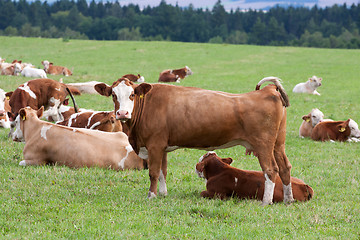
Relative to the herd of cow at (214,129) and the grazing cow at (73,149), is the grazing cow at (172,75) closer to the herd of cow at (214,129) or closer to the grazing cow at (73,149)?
the grazing cow at (73,149)

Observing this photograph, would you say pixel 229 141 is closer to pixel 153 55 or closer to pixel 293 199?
pixel 293 199

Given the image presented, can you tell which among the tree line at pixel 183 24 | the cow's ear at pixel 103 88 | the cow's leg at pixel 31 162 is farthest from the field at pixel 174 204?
the tree line at pixel 183 24

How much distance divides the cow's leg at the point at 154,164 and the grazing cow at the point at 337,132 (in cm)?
826

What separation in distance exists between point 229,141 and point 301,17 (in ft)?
480

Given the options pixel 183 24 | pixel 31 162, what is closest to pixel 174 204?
pixel 31 162

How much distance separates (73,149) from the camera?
9.38m

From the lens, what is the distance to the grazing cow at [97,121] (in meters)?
11.9

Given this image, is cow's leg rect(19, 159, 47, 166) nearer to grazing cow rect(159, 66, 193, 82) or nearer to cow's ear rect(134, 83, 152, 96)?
cow's ear rect(134, 83, 152, 96)

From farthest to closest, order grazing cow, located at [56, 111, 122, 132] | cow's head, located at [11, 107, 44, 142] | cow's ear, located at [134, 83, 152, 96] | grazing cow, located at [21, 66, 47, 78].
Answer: grazing cow, located at [21, 66, 47, 78] < grazing cow, located at [56, 111, 122, 132] < cow's head, located at [11, 107, 44, 142] < cow's ear, located at [134, 83, 152, 96]

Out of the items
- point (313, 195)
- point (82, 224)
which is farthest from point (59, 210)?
point (313, 195)

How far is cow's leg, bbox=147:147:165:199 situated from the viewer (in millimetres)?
7430

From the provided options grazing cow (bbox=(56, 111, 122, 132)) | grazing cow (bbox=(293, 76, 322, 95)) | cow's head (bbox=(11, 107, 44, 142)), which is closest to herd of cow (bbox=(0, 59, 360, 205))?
cow's head (bbox=(11, 107, 44, 142))

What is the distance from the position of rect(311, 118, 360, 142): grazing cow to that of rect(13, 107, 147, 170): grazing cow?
688 centimetres

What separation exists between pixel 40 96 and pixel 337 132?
8.51 metres
